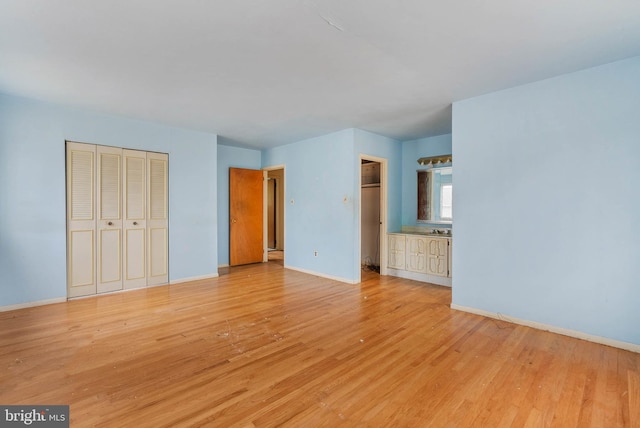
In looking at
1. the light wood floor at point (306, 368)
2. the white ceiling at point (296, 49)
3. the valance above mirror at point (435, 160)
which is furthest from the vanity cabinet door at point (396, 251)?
the white ceiling at point (296, 49)

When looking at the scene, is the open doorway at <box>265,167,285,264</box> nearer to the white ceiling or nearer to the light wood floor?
the white ceiling

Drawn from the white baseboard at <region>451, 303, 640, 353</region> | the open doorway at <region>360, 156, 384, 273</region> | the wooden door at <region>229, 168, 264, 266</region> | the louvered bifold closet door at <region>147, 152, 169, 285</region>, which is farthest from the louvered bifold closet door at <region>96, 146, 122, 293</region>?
the white baseboard at <region>451, 303, 640, 353</region>

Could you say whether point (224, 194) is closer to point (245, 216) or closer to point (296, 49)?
point (245, 216)

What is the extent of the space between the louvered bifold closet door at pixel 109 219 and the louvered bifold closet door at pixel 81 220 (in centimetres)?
8

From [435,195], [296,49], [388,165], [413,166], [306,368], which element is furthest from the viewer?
[413,166]

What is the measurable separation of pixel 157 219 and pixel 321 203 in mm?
2787

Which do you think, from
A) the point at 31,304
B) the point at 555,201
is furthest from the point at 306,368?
the point at 31,304

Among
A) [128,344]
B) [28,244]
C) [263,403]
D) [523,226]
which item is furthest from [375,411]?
[28,244]

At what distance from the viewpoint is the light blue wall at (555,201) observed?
2.70 m

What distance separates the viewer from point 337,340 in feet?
9.32

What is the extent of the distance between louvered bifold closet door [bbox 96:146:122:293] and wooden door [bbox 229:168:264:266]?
2282 mm

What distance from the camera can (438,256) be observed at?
4926 mm

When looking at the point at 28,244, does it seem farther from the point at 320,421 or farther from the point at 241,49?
the point at 320,421

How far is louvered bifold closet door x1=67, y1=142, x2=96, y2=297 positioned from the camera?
406 centimetres
